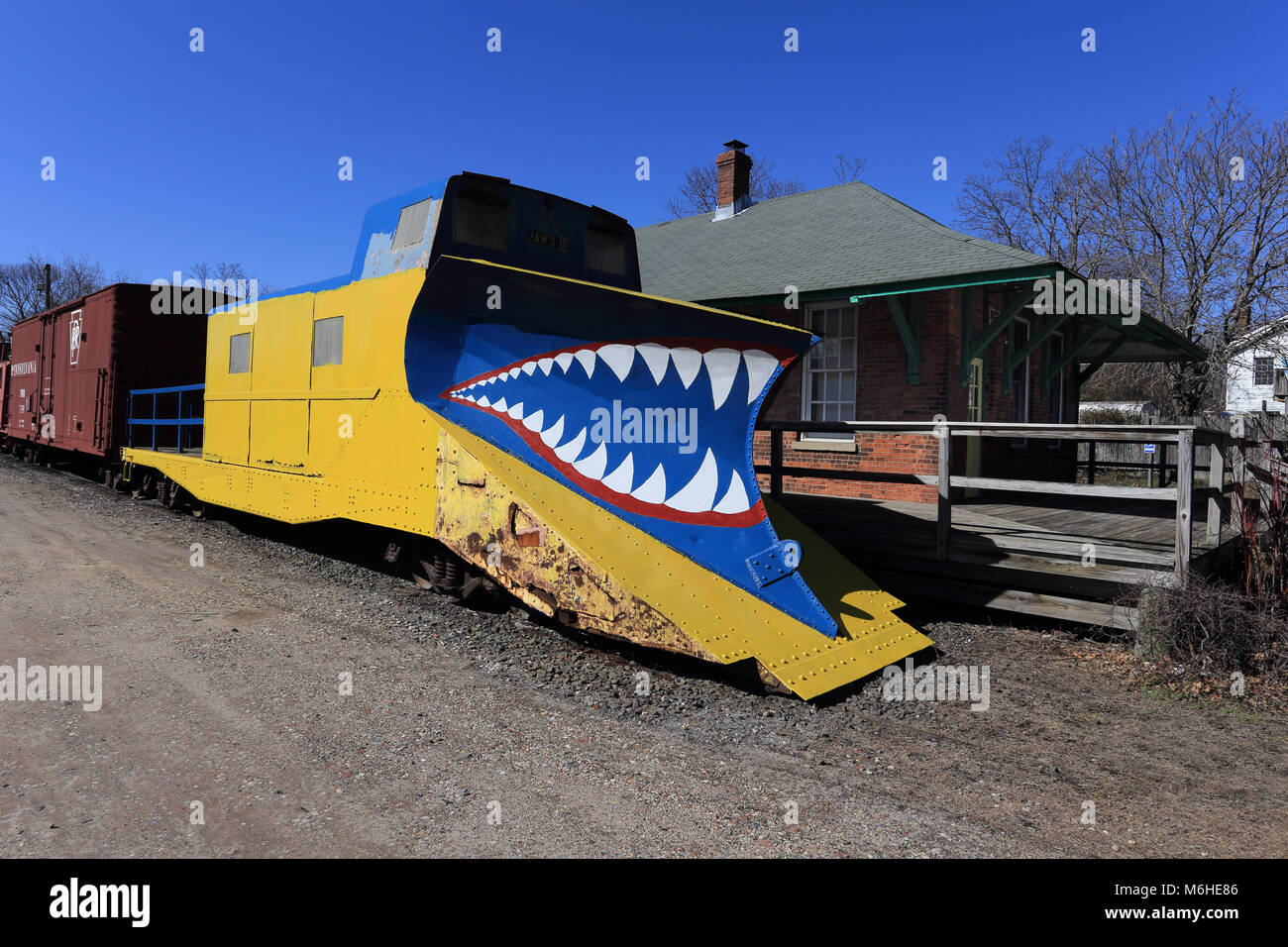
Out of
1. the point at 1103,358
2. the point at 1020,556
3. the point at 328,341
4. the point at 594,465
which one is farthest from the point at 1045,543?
the point at 1103,358

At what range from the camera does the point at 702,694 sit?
4.62m

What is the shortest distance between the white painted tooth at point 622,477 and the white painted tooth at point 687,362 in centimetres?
66

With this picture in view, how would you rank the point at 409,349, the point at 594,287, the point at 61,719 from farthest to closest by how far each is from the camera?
the point at 409,349
the point at 594,287
the point at 61,719

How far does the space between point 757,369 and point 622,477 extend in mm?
1155

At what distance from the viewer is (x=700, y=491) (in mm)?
5160

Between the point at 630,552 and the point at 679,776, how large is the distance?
1.46m

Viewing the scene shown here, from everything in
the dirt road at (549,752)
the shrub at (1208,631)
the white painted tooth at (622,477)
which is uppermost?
the white painted tooth at (622,477)

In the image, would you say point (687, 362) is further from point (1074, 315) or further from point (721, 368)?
point (1074, 315)

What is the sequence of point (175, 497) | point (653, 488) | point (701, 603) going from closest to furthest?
point (701, 603) < point (653, 488) < point (175, 497)

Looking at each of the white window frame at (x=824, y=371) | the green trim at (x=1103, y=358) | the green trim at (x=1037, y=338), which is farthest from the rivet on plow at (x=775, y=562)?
the green trim at (x=1103, y=358)

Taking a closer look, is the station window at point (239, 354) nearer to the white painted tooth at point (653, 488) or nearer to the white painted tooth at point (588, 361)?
the white painted tooth at point (588, 361)

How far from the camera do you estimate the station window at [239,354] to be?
8.37m
